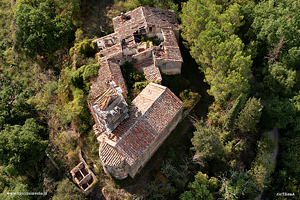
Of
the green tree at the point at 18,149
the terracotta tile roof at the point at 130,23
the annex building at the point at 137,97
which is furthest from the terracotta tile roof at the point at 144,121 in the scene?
the green tree at the point at 18,149

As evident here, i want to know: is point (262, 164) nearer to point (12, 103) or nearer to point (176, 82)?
point (176, 82)

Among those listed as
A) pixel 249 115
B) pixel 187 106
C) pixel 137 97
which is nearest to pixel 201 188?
pixel 187 106

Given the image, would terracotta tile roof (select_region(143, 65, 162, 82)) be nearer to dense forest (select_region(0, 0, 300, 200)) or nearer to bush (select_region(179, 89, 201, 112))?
dense forest (select_region(0, 0, 300, 200))

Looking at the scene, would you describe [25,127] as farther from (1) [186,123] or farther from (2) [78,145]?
(1) [186,123]

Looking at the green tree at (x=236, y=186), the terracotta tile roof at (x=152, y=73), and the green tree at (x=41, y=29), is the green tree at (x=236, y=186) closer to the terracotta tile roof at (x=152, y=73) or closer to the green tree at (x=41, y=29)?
the terracotta tile roof at (x=152, y=73)

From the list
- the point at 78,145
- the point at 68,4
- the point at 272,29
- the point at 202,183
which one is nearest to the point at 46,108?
the point at 78,145

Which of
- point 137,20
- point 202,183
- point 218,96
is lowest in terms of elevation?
point 202,183

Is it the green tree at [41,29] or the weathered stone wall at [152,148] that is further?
the green tree at [41,29]
